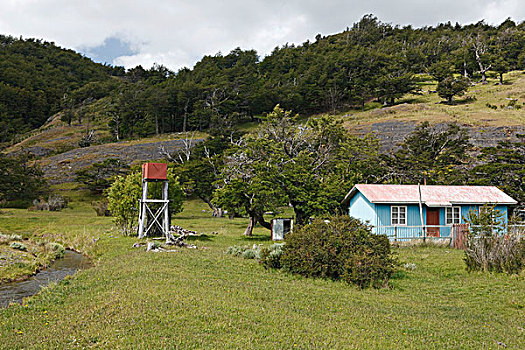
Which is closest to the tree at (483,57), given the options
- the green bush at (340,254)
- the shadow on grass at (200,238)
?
the shadow on grass at (200,238)

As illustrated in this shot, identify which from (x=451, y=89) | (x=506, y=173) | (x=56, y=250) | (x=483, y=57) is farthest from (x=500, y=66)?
(x=56, y=250)

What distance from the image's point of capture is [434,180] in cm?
3569

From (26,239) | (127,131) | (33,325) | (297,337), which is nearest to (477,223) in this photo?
(297,337)

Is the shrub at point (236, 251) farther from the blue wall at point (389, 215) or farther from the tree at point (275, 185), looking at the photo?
the blue wall at point (389, 215)

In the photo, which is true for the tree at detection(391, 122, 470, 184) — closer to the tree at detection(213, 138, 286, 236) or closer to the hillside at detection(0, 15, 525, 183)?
the hillside at detection(0, 15, 525, 183)

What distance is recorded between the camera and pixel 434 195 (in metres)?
25.4

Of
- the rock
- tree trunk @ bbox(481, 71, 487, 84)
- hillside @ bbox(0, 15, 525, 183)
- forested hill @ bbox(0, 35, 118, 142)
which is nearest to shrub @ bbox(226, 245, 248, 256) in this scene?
the rock

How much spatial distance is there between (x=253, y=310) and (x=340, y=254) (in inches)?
222

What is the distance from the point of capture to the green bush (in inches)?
502

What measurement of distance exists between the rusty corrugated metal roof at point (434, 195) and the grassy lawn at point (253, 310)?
9.28 m

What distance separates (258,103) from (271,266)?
80.2m

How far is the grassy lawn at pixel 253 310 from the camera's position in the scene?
23.5 ft

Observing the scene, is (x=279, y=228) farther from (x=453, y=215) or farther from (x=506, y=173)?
(x=506, y=173)

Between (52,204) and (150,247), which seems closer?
(150,247)
